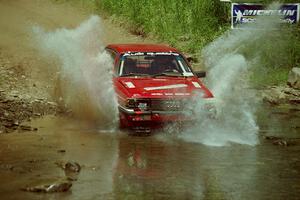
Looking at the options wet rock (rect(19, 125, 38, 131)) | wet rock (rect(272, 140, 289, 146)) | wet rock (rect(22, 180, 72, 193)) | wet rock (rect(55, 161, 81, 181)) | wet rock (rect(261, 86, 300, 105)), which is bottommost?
wet rock (rect(261, 86, 300, 105))

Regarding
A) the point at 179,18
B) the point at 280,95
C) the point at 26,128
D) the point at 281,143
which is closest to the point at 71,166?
the point at 26,128

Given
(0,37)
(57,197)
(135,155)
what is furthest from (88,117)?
(0,37)

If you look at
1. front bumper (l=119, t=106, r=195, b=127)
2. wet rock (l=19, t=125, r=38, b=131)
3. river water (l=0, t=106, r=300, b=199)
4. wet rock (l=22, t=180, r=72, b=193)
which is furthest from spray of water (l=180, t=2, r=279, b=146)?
wet rock (l=22, t=180, r=72, b=193)

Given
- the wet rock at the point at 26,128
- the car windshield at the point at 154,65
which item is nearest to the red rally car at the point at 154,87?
the car windshield at the point at 154,65

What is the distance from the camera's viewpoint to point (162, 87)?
40.4 feet

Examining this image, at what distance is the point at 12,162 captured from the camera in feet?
31.3

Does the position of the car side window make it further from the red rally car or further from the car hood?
the car hood

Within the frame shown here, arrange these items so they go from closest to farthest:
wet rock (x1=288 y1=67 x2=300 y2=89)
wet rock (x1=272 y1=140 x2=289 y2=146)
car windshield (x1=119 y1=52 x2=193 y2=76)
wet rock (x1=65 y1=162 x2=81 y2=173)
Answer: wet rock (x1=65 y1=162 x2=81 y2=173) → wet rock (x1=272 y1=140 x2=289 y2=146) → car windshield (x1=119 y1=52 x2=193 y2=76) → wet rock (x1=288 y1=67 x2=300 y2=89)

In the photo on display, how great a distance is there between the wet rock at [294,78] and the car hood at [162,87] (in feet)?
22.0

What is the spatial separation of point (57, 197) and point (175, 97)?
482cm

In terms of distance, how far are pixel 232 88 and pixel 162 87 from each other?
269 inches

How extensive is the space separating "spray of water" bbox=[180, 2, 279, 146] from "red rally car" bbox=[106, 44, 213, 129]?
16.5 inches

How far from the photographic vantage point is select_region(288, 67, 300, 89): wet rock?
18.7 meters

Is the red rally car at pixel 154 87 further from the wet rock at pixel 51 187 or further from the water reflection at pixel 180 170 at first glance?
the wet rock at pixel 51 187
